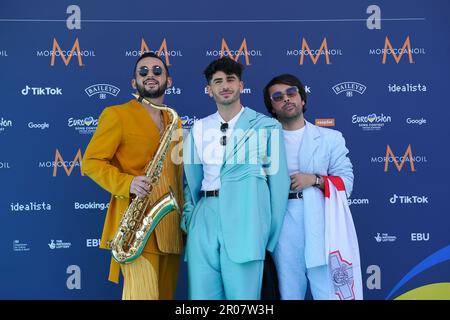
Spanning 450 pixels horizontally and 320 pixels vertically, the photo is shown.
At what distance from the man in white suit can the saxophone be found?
0.82m

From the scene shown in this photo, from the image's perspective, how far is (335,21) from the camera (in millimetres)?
5352

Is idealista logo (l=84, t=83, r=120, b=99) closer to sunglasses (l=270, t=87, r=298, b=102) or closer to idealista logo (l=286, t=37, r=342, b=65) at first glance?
idealista logo (l=286, t=37, r=342, b=65)

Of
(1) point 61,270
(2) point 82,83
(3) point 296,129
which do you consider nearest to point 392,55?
(3) point 296,129

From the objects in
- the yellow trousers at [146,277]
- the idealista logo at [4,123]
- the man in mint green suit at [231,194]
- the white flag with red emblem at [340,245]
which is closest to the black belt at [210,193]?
the man in mint green suit at [231,194]

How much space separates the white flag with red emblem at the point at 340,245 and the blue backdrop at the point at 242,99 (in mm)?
1376

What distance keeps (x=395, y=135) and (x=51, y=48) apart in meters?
3.26

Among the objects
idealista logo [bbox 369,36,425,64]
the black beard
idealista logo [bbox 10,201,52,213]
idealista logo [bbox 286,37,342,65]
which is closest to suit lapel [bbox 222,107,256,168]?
the black beard

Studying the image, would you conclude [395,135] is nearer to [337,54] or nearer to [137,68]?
[337,54]

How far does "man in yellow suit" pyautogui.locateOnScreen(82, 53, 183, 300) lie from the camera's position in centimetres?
391

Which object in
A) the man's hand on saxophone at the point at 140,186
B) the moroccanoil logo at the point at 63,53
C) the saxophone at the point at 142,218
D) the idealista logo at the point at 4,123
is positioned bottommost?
the saxophone at the point at 142,218

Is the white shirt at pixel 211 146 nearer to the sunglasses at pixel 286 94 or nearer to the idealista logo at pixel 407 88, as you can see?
the sunglasses at pixel 286 94

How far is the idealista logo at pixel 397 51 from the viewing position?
535 cm

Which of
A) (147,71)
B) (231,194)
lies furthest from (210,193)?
(147,71)

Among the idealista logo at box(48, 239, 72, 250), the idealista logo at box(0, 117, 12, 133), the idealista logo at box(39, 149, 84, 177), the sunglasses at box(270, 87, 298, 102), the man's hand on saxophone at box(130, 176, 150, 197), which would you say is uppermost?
the sunglasses at box(270, 87, 298, 102)
